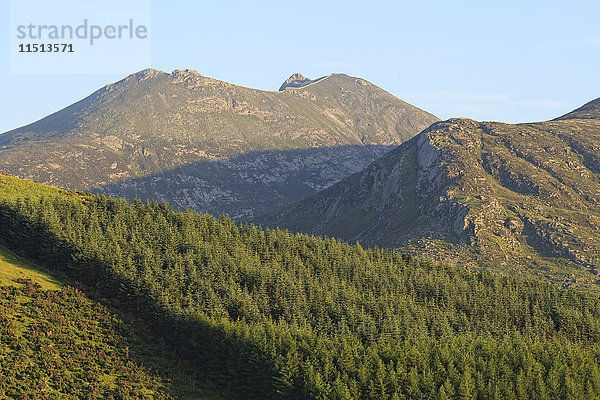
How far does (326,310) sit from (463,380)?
61.2 m

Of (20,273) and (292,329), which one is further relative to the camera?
(292,329)

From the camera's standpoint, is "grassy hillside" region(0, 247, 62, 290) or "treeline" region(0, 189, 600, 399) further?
"grassy hillside" region(0, 247, 62, 290)

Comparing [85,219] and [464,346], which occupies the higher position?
[85,219]

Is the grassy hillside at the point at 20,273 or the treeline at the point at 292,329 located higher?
the grassy hillside at the point at 20,273

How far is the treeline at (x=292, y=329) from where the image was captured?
120m

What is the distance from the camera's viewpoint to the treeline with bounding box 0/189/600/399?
120 metres

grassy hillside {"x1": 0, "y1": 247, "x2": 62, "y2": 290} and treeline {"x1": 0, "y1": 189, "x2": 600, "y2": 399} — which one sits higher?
grassy hillside {"x1": 0, "y1": 247, "x2": 62, "y2": 290}

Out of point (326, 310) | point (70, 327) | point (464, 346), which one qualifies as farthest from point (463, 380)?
point (70, 327)

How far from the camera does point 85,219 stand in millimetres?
190500

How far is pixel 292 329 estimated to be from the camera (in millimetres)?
144375

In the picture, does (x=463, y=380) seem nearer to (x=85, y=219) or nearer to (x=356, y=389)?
(x=356, y=389)

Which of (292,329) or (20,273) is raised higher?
(20,273)

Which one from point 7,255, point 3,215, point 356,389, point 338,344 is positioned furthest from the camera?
point 3,215

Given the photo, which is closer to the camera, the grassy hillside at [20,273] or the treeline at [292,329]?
the treeline at [292,329]
